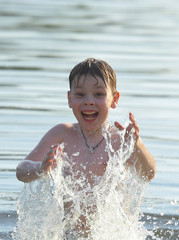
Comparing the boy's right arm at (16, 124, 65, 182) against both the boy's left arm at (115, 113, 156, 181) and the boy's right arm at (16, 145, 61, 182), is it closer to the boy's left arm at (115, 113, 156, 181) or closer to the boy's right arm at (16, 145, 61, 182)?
the boy's right arm at (16, 145, 61, 182)

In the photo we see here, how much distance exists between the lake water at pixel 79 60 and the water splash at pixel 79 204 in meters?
0.55

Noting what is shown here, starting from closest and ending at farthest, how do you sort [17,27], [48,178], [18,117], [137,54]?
[48,178]
[18,117]
[137,54]
[17,27]

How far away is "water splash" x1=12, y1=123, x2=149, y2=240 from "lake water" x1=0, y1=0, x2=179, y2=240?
555 mm

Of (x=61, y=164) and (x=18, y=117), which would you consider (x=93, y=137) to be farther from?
(x=18, y=117)

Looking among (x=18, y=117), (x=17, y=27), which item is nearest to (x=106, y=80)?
(x=18, y=117)

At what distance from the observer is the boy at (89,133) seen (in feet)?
20.1

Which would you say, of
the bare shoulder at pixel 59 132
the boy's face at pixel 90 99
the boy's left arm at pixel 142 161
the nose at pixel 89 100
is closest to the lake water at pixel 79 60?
the boy's left arm at pixel 142 161

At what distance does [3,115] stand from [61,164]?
444 cm

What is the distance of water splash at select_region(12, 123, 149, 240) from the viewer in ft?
20.8

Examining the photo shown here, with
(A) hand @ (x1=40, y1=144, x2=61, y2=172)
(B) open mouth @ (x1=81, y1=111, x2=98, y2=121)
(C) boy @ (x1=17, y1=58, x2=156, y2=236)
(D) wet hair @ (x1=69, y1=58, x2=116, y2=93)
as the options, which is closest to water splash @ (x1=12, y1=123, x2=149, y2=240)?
Answer: (C) boy @ (x1=17, y1=58, x2=156, y2=236)

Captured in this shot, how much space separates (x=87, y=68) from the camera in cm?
621

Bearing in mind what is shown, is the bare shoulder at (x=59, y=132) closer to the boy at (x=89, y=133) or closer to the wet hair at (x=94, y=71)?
the boy at (x=89, y=133)

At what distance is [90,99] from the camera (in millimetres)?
6125

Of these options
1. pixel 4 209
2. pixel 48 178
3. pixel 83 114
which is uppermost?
pixel 83 114
